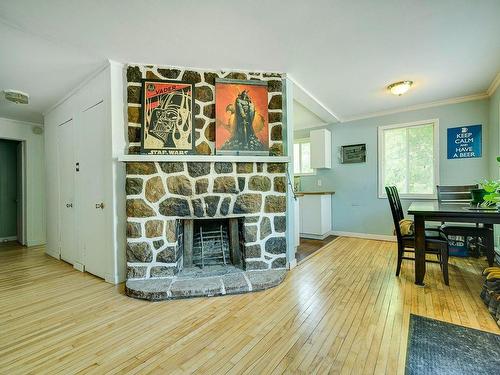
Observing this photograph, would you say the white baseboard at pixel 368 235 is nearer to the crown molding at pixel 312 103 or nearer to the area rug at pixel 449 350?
the crown molding at pixel 312 103

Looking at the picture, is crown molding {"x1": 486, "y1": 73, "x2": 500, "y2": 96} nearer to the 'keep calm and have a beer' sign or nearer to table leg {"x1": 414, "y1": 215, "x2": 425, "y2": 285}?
the 'keep calm and have a beer' sign

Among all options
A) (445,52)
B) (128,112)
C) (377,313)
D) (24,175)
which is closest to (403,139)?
(445,52)

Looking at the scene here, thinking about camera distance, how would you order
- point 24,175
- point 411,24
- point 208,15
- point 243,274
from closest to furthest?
1. point 208,15
2. point 411,24
3. point 243,274
4. point 24,175

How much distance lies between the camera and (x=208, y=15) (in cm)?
184

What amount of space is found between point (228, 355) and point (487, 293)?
2.27 meters

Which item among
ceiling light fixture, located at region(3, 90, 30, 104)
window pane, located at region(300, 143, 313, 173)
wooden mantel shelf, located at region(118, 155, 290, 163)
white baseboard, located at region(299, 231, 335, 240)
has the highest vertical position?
ceiling light fixture, located at region(3, 90, 30, 104)

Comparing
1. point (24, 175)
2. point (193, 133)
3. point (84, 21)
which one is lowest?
point (24, 175)

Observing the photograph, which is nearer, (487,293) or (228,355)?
(228,355)

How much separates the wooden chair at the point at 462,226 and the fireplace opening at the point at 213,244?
2683 mm

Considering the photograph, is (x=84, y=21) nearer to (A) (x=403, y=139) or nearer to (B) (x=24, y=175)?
(B) (x=24, y=175)

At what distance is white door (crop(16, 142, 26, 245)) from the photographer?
460cm

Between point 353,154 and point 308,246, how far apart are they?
2.05 metres

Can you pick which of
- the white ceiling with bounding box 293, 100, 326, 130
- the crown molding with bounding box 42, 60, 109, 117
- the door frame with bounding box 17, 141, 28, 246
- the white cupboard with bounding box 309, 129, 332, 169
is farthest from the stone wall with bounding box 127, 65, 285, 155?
the door frame with bounding box 17, 141, 28, 246

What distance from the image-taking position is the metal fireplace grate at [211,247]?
2.87 meters
